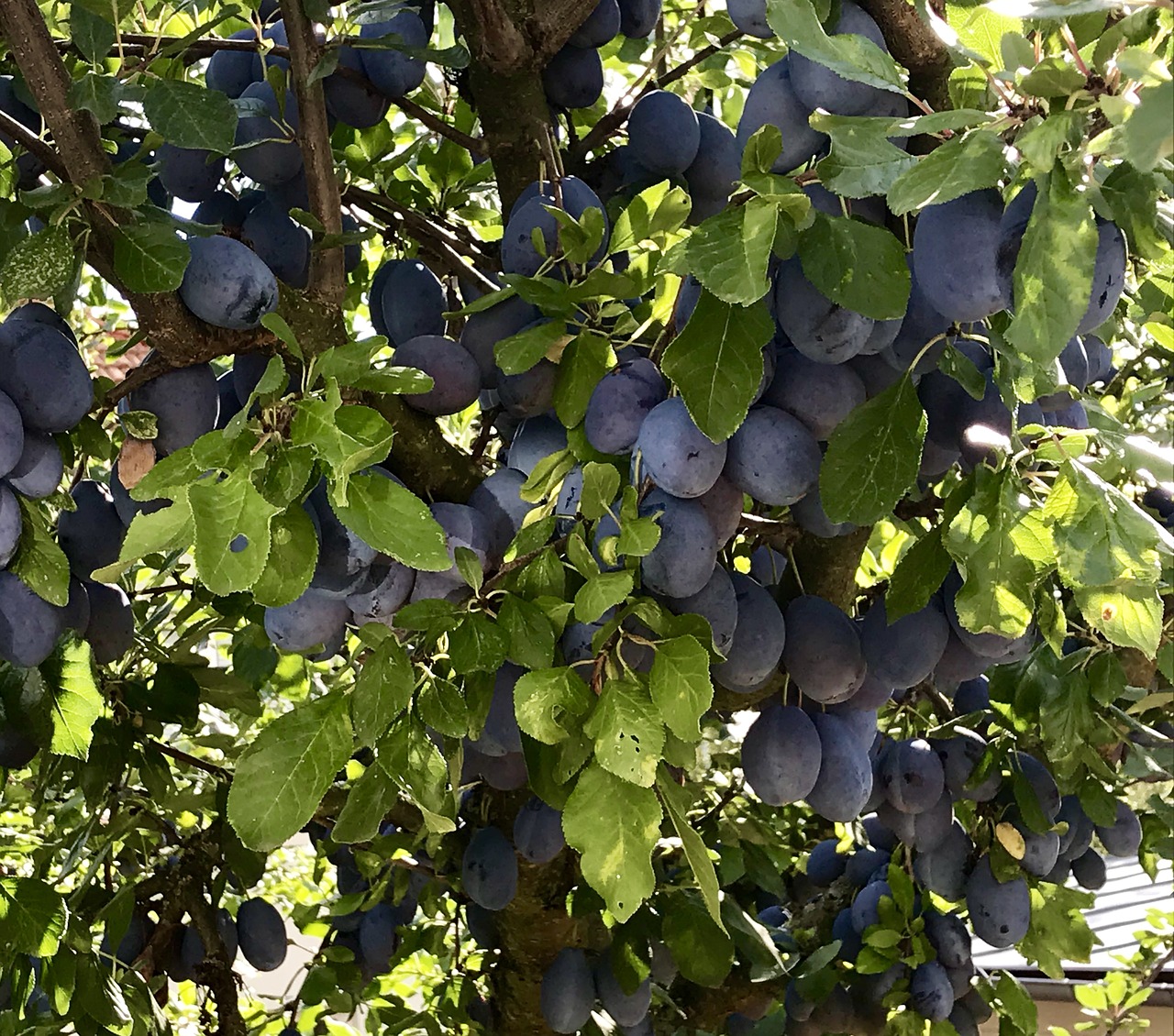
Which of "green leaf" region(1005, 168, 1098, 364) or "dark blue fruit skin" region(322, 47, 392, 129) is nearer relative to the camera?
"green leaf" region(1005, 168, 1098, 364)

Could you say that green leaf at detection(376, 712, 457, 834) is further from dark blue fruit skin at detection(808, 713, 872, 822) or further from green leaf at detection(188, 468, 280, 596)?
dark blue fruit skin at detection(808, 713, 872, 822)

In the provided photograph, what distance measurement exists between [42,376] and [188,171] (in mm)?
425

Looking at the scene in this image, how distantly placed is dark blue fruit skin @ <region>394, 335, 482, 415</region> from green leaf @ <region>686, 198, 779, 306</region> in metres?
0.41

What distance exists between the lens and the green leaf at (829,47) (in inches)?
27.1

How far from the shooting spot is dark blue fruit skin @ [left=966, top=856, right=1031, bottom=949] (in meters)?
1.64

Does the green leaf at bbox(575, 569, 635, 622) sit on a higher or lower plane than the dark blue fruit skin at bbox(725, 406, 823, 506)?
higher

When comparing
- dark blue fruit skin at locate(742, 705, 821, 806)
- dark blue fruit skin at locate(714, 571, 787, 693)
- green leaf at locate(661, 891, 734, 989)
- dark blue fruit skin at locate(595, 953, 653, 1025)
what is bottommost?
dark blue fruit skin at locate(595, 953, 653, 1025)

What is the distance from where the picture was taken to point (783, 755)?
1212 millimetres

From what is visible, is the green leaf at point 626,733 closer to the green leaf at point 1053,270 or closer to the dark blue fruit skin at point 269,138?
the green leaf at point 1053,270

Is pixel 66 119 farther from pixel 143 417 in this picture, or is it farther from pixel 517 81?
pixel 517 81

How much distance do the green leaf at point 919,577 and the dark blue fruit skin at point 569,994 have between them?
95cm

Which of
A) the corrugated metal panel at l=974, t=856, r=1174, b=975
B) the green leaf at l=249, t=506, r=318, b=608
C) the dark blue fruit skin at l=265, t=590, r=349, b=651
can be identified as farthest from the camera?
the corrugated metal panel at l=974, t=856, r=1174, b=975

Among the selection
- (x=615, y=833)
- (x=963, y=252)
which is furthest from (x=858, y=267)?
(x=615, y=833)

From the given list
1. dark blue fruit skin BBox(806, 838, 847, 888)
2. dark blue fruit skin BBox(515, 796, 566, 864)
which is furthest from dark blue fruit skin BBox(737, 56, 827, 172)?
dark blue fruit skin BBox(806, 838, 847, 888)
